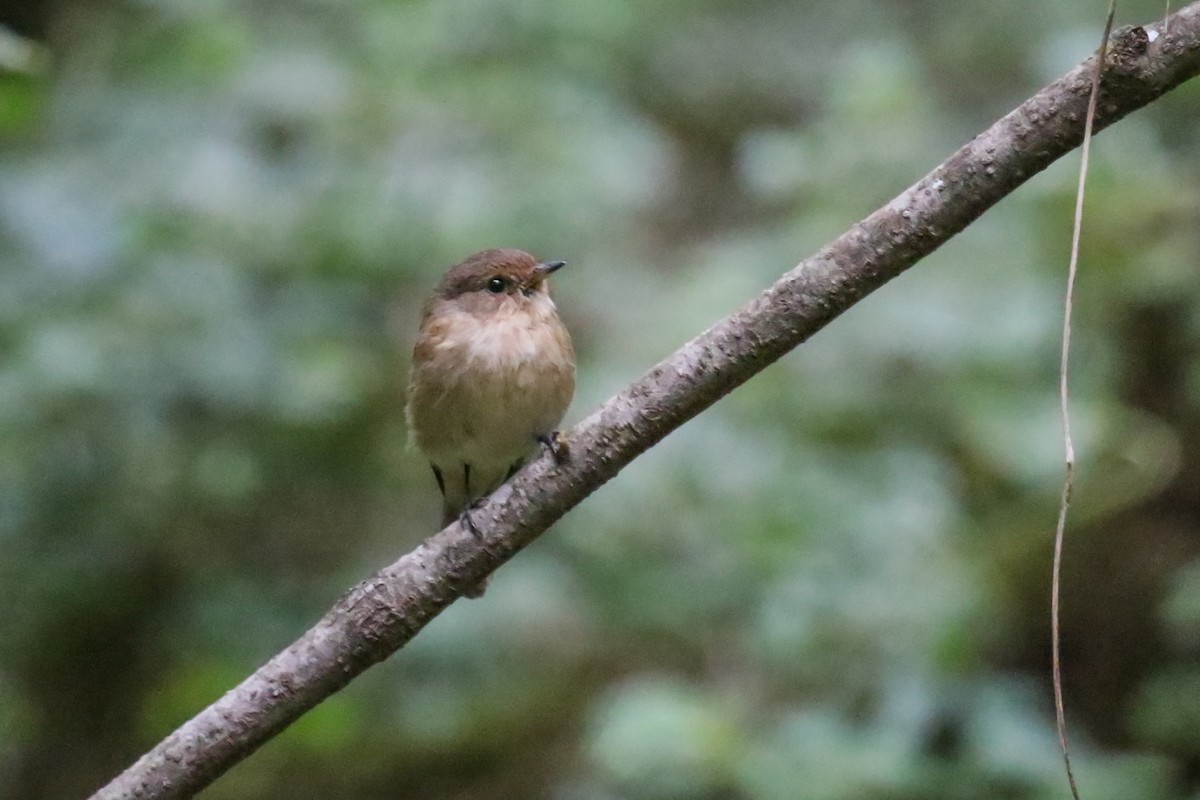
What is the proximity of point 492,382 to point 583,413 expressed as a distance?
150cm

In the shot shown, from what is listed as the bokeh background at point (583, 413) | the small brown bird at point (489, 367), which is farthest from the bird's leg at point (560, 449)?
the bokeh background at point (583, 413)

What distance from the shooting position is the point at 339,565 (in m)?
5.18

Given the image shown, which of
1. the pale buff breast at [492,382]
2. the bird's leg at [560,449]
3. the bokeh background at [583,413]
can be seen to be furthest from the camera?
the bokeh background at [583,413]

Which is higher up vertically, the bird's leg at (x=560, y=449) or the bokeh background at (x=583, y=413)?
the bokeh background at (x=583, y=413)

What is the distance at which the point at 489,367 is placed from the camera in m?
3.24

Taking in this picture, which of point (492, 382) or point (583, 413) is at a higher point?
point (583, 413)

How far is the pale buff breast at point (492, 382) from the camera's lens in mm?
3221

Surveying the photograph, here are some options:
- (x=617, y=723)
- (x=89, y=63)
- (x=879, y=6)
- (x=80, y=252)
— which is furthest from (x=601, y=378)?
(x=879, y=6)

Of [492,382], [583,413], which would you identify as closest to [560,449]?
[492,382]

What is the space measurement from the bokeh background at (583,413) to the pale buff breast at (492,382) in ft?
2.77

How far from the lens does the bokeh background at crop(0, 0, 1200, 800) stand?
3781mm

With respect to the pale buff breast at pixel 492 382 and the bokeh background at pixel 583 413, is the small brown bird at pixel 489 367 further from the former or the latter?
the bokeh background at pixel 583 413

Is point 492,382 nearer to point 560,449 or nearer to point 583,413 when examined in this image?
point 560,449

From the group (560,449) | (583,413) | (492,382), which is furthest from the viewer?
(583,413)
